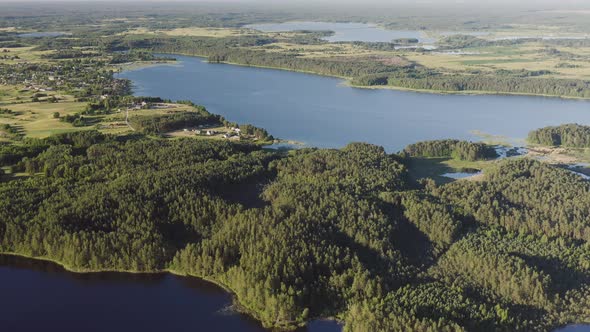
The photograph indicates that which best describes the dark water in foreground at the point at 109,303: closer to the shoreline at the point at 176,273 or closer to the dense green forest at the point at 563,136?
the shoreline at the point at 176,273

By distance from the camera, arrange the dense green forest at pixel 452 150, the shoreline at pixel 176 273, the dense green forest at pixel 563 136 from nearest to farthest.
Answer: the shoreline at pixel 176 273 → the dense green forest at pixel 452 150 → the dense green forest at pixel 563 136

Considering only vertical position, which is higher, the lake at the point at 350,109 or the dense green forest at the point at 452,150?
the lake at the point at 350,109

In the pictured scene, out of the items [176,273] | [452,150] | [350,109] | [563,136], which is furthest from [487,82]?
[176,273]

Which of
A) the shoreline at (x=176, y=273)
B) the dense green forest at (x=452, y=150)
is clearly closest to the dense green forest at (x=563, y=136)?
the dense green forest at (x=452, y=150)

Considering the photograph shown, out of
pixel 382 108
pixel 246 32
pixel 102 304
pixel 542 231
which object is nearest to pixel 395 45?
pixel 246 32

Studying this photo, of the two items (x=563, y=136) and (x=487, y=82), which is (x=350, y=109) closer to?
(x=563, y=136)

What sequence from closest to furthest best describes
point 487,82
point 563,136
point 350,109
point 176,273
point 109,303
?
point 109,303, point 176,273, point 563,136, point 350,109, point 487,82
